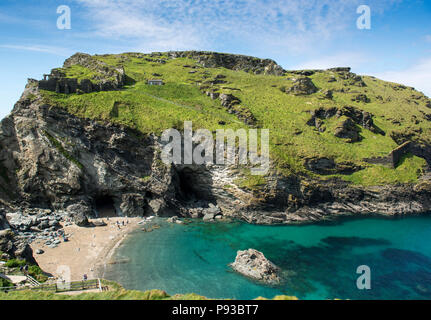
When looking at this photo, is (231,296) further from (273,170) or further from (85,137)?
(85,137)

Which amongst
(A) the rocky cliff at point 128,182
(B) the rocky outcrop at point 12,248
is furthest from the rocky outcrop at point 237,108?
(B) the rocky outcrop at point 12,248

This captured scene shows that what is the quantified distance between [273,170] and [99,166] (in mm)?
39332

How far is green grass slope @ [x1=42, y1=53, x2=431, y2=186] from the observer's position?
60.7 meters

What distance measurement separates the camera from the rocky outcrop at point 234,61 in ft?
395

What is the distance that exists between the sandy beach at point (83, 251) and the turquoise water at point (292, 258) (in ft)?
7.73

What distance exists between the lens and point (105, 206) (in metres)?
57.5

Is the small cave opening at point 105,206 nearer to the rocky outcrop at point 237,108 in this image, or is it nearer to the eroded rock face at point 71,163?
the eroded rock face at point 71,163

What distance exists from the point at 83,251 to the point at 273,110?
209ft

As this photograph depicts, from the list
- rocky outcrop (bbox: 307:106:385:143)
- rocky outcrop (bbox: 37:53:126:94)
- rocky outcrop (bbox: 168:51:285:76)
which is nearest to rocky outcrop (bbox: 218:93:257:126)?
rocky outcrop (bbox: 307:106:385:143)

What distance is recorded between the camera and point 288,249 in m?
43.1

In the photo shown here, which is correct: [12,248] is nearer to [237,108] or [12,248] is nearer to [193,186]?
[193,186]

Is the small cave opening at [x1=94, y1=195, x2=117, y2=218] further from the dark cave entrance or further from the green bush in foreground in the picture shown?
the green bush in foreground

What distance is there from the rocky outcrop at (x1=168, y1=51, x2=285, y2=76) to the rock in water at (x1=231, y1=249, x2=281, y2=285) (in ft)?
334
